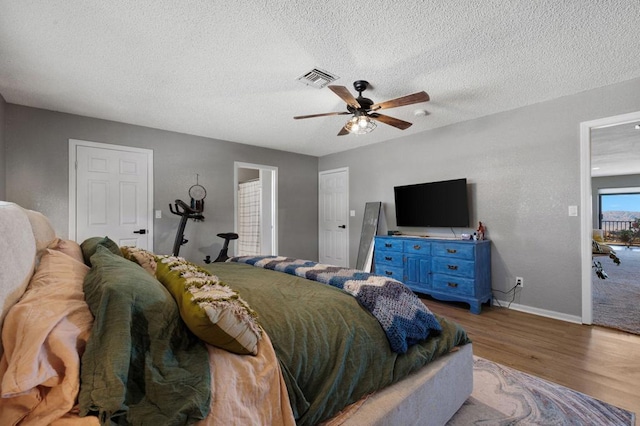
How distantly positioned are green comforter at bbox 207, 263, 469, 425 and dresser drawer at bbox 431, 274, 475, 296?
6.51 feet

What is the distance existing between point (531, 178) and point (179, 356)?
392 centimetres

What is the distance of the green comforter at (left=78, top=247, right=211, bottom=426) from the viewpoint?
0.75m

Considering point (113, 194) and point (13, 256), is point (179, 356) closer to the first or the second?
point (13, 256)

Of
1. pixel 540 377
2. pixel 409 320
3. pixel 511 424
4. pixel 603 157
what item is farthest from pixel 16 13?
pixel 603 157

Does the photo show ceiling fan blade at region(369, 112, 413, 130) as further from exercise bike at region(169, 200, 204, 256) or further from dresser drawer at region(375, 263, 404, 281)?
exercise bike at region(169, 200, 204, 256)

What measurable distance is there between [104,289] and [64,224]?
3666 mm

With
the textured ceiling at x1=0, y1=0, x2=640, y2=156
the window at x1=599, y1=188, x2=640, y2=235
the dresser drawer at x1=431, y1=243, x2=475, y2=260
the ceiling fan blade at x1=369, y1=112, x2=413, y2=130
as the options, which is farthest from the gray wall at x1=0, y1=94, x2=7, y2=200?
the window at x1=599, y1=188, x2=640, y2=235

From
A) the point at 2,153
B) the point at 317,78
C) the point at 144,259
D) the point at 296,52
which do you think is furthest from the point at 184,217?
the point at 296,52

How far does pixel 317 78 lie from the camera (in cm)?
275

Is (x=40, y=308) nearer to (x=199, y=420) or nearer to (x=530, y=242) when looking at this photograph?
(x=199, y=420)

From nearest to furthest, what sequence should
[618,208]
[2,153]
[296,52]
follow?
[296,52]
[2,153]
[618,208]

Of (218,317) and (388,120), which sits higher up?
(388,120)

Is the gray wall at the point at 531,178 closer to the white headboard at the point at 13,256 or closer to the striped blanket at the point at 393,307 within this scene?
the striped blanket at the point at 393,307

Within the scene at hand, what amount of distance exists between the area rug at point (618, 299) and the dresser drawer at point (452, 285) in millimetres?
1185
